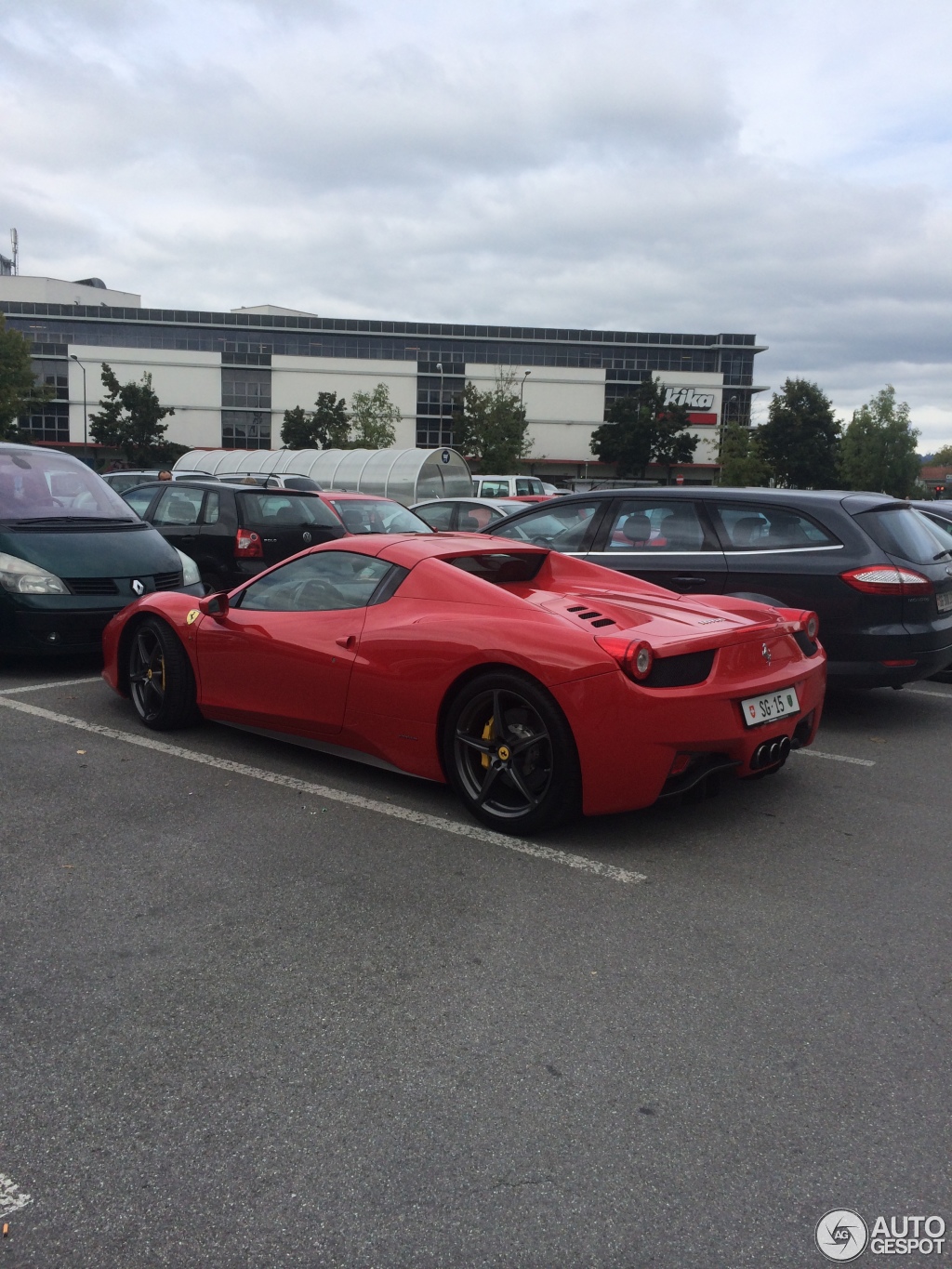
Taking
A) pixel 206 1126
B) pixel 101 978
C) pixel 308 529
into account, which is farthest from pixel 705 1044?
pixel 308 529

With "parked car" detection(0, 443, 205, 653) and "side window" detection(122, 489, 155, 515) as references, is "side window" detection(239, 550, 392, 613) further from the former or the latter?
"side window" detection(122, 489, 155, 515)

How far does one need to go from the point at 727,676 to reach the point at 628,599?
81 cm

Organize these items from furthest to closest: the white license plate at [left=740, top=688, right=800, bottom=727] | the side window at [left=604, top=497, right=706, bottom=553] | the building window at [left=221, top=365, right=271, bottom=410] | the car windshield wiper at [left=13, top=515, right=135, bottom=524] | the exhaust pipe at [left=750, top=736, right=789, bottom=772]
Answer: the building window at [left=221, top=365, right=271, bottom=410] → the car windshield wiper at [left=13, top=515, right=135, bottom=524] → the side window at [left=604, top=497, right=706, bottom=553] → the exhaust pipe at [left=750, top=736, right=789, bottom=772] → the white license plate at [left=740, top=688, right=800, bottom=727]

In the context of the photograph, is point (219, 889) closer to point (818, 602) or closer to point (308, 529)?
point (818, 602)

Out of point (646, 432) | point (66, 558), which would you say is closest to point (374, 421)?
point (646, 432)

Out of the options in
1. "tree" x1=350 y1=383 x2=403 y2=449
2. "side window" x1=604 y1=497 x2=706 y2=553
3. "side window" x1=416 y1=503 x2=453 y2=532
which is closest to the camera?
"side window" x1=604 y1=497 x2=706 y2=553

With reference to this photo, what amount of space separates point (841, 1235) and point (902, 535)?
18.5 feet

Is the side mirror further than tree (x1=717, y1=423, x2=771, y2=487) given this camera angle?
No

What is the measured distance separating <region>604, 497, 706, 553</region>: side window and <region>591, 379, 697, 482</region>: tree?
7379 cm

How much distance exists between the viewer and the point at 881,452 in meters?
85.4

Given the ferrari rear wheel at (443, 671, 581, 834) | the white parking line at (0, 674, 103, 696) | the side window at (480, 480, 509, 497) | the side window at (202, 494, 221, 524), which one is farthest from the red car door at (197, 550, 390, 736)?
the side window at (480, 480, 509, 497)

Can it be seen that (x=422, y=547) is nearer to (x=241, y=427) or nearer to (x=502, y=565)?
(x=502, y=565)

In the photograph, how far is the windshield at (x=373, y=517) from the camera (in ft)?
39.4

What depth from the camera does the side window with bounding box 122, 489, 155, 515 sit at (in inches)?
472
